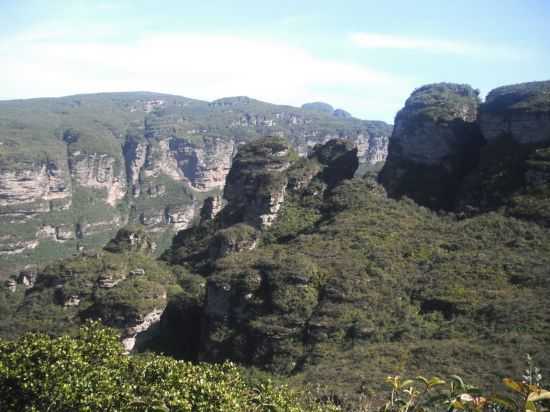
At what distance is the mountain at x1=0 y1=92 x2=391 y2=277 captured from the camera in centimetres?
12538

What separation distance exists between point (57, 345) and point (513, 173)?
5429cm

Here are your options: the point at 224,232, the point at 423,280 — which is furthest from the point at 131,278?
the point at 423,280

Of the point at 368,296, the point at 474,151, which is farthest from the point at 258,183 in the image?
the point at 474,151

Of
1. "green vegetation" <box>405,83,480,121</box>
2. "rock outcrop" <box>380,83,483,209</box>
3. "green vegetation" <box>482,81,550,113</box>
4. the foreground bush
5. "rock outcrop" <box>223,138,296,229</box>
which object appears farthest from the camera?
"green vegetation" <box>405,83,480,121</box>

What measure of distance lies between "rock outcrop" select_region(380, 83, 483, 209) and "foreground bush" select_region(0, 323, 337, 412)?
53236 mm

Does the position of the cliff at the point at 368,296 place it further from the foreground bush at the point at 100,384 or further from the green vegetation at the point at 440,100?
the foreground bush at the point at 100,384

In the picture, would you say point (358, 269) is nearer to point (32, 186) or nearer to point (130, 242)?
point (130, 242)

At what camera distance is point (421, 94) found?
81.8 m

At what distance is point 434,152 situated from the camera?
7112cm

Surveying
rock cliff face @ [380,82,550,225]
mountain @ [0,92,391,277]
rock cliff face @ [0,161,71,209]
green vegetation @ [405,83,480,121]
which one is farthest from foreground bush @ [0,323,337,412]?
rock cliff face @ [0,161,71,209]

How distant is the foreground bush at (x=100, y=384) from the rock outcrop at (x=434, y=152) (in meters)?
53.2

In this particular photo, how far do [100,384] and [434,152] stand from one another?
60.6m

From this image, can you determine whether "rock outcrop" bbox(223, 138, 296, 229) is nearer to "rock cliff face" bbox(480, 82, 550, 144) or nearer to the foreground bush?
"rock cliff face" bbox(480, 82, 550, 144)

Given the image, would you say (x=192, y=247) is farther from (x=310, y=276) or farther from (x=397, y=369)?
(x=397, y=369)
